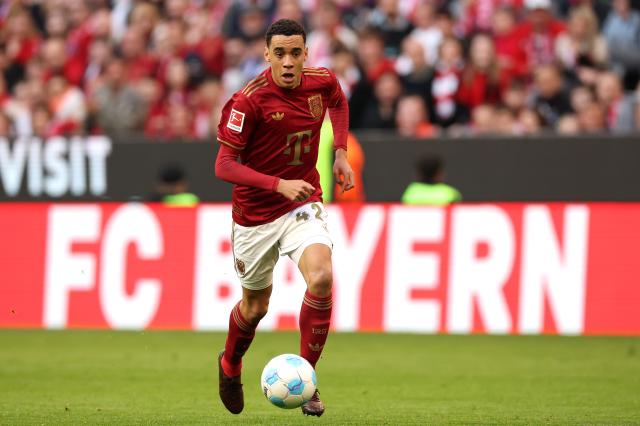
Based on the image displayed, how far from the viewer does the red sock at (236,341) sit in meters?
7.93

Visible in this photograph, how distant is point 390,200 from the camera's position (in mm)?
15508

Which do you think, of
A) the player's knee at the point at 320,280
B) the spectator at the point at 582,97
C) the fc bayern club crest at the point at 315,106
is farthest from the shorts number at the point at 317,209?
the spectator at the point at 582,97

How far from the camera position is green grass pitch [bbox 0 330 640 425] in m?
7.85

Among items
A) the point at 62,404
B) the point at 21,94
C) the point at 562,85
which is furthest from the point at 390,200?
the point at 62,404

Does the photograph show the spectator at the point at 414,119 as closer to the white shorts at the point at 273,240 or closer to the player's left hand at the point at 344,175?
the player's left hand at the point at 344,175

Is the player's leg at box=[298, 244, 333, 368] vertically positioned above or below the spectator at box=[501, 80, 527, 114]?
below

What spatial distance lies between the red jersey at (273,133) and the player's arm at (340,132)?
15cm

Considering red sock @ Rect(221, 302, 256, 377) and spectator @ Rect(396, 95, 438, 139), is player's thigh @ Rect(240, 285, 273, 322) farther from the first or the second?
spectator @ Rect(396, 95, 438, 139)

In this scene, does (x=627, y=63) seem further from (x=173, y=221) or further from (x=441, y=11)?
(x=173, y=221)

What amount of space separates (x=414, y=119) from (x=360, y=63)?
1.44 m

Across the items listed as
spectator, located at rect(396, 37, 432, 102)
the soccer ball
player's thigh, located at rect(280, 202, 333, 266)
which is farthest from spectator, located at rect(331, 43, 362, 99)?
the soccer ball

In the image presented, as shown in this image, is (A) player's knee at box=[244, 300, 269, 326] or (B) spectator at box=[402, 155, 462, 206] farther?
(B) spectator at box=[402, 155, 462, 206]

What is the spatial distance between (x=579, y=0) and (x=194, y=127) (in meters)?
5.41

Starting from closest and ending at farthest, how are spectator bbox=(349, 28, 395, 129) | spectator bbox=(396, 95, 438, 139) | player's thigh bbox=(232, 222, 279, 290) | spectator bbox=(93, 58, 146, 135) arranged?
player's thigh bbox=(232, 222, 279, 290)
spectator bbox=(396, 95, 438, 139)
spectator bbox=(349, 28, 395, 129)
spectator bbox=(93, 58, 146, 135)
